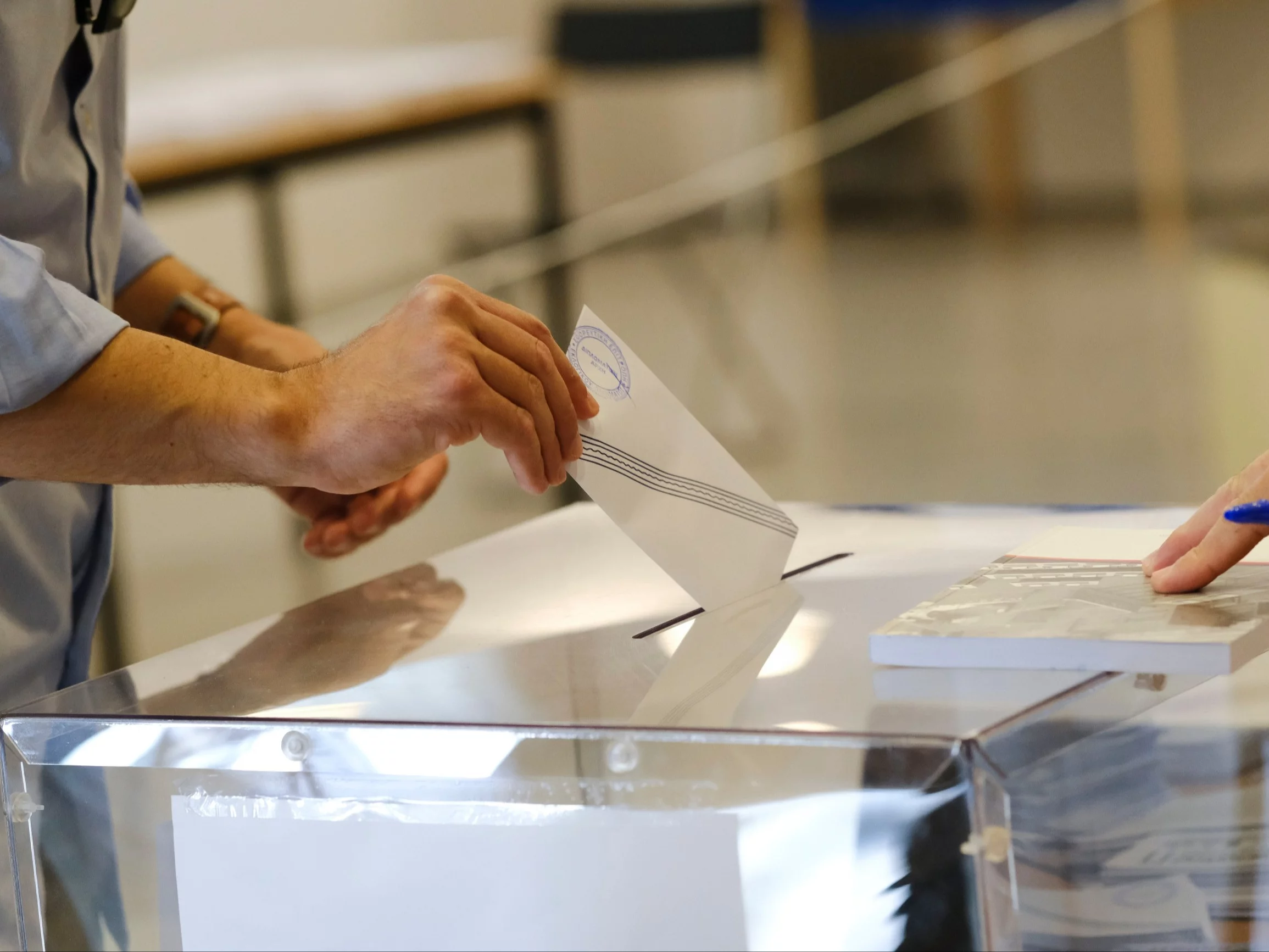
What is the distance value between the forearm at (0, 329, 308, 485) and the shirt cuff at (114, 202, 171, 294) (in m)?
0.41

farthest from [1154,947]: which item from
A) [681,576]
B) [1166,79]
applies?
[1166,79]

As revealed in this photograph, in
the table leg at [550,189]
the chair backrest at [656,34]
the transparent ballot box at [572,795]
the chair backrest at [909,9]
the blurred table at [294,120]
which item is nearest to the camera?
the transparent ballot box at [572,795]

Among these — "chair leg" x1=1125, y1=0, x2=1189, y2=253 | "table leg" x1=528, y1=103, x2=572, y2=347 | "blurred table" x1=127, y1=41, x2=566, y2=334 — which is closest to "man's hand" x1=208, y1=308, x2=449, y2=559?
"blurred table" x1=127, y1=41, x2=566, y2=334

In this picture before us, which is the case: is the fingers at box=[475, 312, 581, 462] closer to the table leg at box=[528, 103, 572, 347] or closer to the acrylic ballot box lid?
the acrylic ballot box lid

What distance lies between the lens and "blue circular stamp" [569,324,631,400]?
76 centimetres

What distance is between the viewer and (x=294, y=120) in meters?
2.56

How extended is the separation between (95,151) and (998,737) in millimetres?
683

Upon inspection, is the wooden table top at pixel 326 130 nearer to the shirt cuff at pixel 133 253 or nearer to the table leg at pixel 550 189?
the table leg at pixel 550 189

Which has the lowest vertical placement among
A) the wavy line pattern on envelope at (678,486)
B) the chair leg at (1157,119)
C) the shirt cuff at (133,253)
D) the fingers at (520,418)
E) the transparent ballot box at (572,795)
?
the transparent ballot box at (572,795)

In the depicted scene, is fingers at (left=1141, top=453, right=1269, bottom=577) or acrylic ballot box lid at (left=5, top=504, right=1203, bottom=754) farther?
fingers at (left=1141, top=453, right=1269, bottom=577)

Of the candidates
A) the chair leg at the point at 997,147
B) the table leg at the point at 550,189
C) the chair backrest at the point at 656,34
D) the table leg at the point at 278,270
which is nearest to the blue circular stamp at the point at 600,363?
the table leg at the point at 278,270

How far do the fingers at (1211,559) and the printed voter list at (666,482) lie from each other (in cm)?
21

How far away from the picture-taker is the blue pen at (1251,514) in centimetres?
65

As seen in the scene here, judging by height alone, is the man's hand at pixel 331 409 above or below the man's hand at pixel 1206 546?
above
